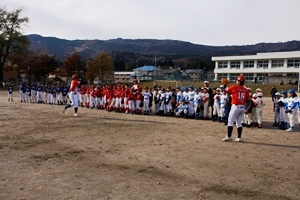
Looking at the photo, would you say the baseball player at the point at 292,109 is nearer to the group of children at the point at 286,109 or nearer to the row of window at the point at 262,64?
the group of children at the point at 286,109

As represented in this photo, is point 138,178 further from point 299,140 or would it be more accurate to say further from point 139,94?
point 139,94

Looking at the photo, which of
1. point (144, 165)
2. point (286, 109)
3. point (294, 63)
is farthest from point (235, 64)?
point (144, 165)

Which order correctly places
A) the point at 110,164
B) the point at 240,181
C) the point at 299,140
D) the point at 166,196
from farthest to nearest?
A: the point at 299,140 < the point at 110,164 < the point at 240,181 < the point at 166,196

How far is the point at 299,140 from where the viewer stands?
440 inches

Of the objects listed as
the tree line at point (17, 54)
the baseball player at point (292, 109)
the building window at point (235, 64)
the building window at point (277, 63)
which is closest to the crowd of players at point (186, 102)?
the baseball player at point (292, 109)

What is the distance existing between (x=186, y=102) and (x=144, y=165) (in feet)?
34.4

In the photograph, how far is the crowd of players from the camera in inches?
562

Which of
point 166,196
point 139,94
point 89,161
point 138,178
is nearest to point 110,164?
point 89,161

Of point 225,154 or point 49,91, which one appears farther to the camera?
point 49,91

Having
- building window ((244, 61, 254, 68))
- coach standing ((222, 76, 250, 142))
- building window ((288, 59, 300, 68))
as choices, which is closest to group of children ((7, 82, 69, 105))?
coach standing ((222, 76, 250, 142))

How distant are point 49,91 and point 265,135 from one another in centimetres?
2012

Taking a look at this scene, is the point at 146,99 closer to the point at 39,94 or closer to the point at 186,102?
the point at 186,102

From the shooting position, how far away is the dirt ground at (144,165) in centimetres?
555

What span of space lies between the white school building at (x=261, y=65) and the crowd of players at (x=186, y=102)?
148 ft
